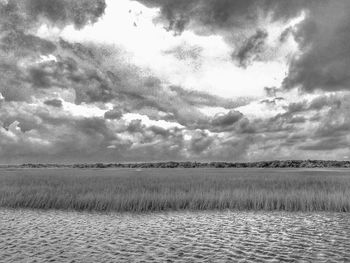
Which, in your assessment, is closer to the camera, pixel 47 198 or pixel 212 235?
pixel 212 235

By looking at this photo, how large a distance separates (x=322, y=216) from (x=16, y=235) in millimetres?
15456

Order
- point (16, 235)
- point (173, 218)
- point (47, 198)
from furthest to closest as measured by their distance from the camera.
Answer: point (47, 198), point (173, 218), point (16, 235)

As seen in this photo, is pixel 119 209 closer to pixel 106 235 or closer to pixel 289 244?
pixel 106 235

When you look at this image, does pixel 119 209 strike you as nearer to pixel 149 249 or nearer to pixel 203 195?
pixel 203 195

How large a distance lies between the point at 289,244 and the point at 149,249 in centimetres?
505

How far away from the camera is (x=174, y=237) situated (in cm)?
1377

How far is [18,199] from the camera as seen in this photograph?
949 inches

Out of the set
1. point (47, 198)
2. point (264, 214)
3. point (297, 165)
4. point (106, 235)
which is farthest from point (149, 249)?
point (297, 165)

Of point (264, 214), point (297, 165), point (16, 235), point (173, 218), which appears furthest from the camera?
point (297, 165)

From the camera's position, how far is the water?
437 inches

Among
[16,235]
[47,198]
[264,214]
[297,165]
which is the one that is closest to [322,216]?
[264,214]

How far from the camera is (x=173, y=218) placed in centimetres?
1858

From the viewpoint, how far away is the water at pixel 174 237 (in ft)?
36.4

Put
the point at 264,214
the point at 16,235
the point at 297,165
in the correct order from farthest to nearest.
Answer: the point at 297,165, the point at 264,214, the point at 16,235
